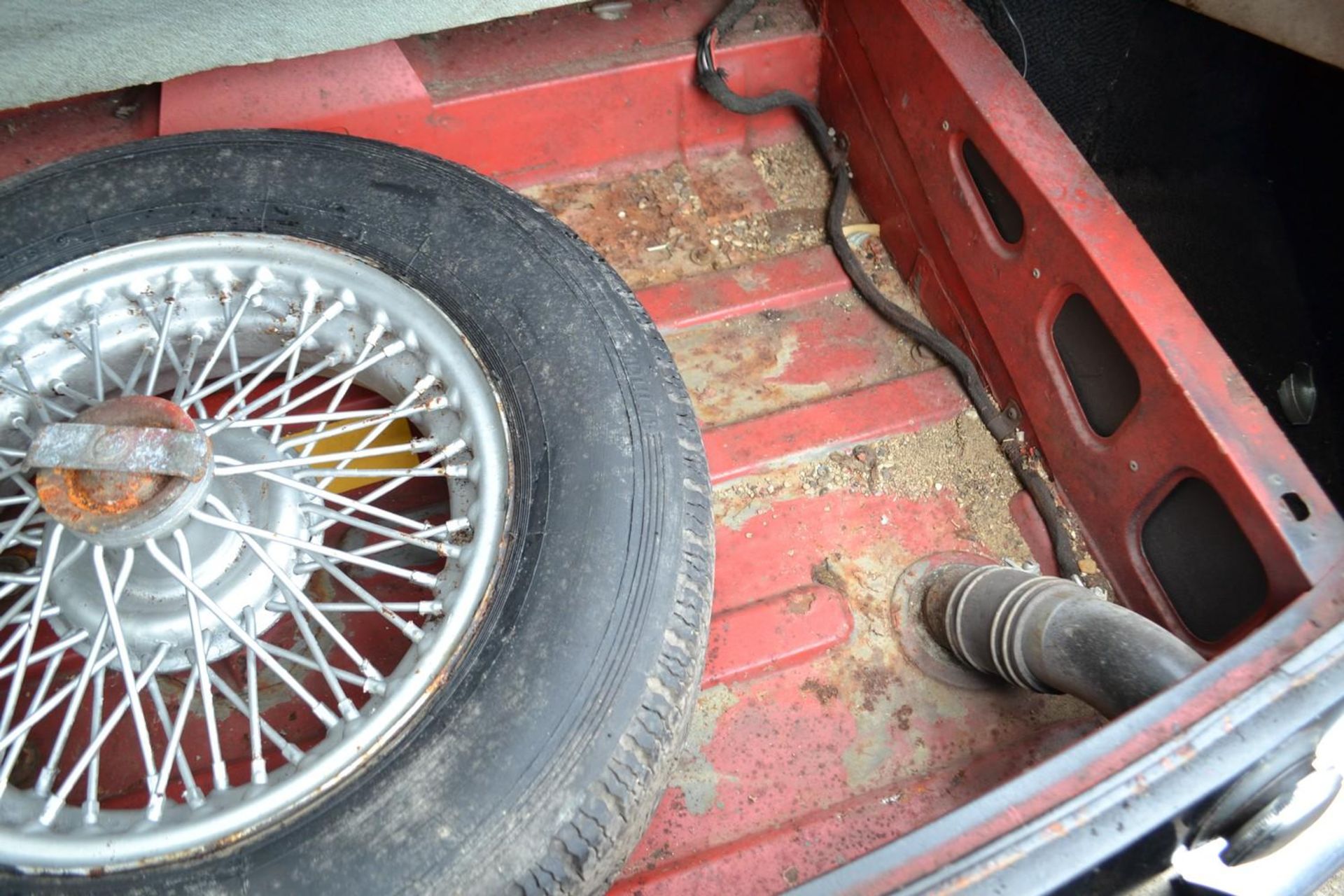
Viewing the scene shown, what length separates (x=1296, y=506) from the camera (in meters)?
1.25

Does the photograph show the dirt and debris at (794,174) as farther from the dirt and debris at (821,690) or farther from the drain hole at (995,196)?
the dirt and debris at (821,690)

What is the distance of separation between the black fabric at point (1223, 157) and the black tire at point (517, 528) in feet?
4.29

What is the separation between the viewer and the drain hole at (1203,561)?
1326 mm

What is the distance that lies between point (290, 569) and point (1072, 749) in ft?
3.62

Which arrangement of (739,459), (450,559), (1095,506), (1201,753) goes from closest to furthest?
(1201,753)
(450,559)
(1095,506)
(739,459)

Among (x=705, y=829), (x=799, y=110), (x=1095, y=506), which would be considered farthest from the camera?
(x=799, y=110)

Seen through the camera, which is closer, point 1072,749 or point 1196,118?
point 1072,749

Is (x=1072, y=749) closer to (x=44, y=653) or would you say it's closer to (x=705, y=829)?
(x=705, y=829)

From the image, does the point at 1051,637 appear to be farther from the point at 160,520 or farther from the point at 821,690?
the point at 160,520

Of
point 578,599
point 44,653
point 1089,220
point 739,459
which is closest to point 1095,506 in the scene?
point 1089,220

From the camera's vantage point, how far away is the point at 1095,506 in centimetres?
163

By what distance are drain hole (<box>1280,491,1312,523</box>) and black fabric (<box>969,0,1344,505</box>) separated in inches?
25.0

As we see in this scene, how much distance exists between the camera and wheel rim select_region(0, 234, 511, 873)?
1.15 m

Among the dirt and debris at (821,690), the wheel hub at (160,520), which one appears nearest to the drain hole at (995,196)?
the dirt and debris at (821,690)
